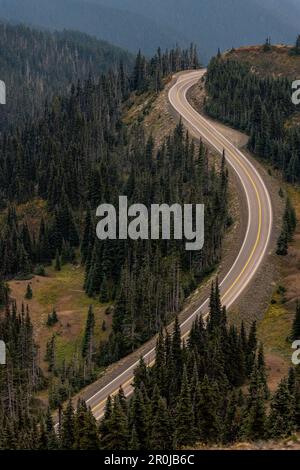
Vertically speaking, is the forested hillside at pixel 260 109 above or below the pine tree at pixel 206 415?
above

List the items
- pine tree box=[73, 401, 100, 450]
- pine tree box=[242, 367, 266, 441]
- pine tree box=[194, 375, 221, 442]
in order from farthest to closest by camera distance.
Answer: pine tree box=[194, 375, 221, 442], pine tree box=[73, 401, 100, 450], pine tree box=[242, 367, 266, 441]

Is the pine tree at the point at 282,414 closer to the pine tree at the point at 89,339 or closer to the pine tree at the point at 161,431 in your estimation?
the pine tree at the point at 161,431

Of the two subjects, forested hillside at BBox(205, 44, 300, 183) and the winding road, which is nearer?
the winding road

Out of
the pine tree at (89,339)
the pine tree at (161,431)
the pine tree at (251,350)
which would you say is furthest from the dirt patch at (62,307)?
the pine tree at (161,431)

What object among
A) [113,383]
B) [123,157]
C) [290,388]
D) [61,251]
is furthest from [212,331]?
[123,157]

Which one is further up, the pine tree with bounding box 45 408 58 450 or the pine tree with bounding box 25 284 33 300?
the pine tree with bounding box 25 284 33 300

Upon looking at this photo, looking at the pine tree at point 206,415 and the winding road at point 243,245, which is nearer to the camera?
the pine tree at point 206,415

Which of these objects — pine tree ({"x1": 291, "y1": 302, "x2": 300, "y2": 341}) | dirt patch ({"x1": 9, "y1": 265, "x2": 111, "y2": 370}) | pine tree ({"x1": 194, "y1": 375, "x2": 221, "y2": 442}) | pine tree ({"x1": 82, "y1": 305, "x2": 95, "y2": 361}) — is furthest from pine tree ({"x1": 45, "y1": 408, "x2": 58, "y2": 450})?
dirt patch ({"x1": 9, "y1": 265, "x2": 111, "y2": 370})

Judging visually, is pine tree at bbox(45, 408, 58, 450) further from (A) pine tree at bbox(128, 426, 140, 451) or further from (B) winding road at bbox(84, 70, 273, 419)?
(B) winding road at bbox(84, 70, 273, 419)
